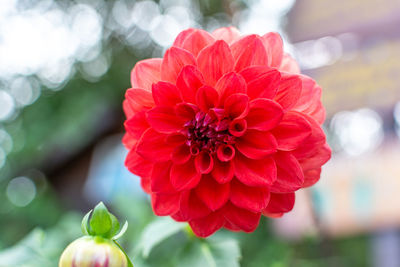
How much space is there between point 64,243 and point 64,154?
7.39 feet

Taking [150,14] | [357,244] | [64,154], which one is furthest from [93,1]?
[357,244]

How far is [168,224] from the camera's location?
0.78m

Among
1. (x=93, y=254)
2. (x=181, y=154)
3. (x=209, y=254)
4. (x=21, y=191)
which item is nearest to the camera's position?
(x=93, y=254)

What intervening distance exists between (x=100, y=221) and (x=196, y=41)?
0.33 metres

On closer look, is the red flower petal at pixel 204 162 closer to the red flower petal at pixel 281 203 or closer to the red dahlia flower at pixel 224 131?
the red dahlia flower at pixel 224 131

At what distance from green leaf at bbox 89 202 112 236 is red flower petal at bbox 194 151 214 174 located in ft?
0.51

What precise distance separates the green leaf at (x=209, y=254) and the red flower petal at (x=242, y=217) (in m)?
0.13

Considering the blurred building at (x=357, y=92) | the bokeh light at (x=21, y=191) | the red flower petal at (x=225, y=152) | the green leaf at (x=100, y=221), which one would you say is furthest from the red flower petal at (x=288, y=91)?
the bokeh light at (x=21, y=191)

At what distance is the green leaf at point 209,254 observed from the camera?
2.22 feet

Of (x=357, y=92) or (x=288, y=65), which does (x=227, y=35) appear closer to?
(x=288, y=65)

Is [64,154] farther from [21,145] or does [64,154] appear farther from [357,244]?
[357,244]

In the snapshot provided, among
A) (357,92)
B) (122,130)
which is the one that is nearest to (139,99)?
(357,92)

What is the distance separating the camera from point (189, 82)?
0.55 metres

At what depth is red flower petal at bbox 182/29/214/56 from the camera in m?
0.59
